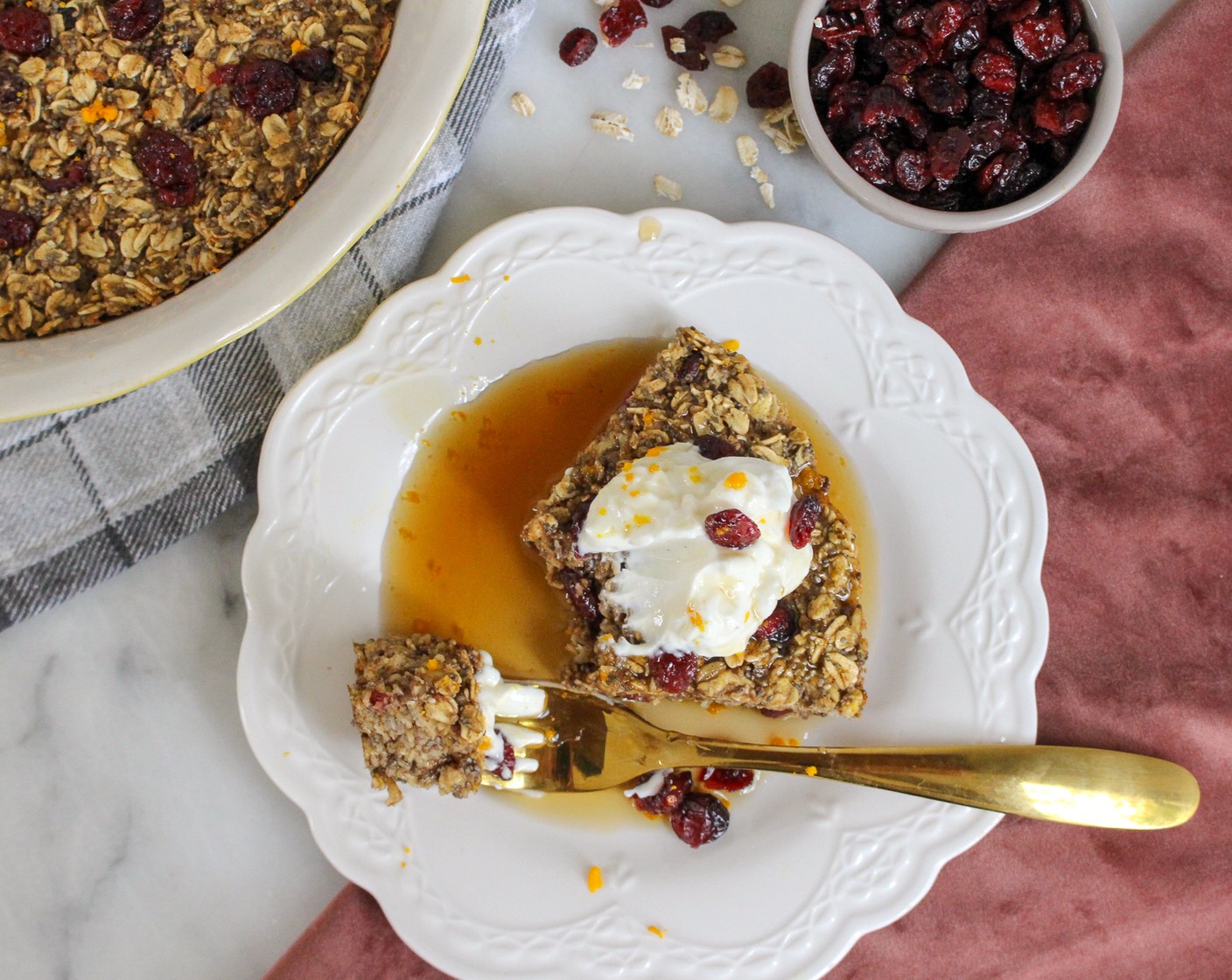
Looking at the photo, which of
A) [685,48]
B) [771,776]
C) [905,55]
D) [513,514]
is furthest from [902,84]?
[771,776]

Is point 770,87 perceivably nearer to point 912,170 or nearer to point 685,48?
point 685,48

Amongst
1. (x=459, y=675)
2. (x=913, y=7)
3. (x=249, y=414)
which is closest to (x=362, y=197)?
(x=249, y=414)

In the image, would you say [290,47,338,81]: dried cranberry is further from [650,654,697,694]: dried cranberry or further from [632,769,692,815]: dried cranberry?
[632,769,692,815]: dried cranberry

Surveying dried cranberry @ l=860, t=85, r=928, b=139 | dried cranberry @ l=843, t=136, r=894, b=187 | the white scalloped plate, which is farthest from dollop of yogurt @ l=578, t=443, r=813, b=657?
dried cranberry @ l=860, t=85, r=928, b=139

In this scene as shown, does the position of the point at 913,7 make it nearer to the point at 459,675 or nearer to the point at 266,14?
the point at 266,14

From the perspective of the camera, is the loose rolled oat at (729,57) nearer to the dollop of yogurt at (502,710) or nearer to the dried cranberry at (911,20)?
the dried cranberry at (911,20)

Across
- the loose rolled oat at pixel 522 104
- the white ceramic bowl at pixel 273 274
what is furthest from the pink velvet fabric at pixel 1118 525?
the white ceramic bowl at pixel 273 274
